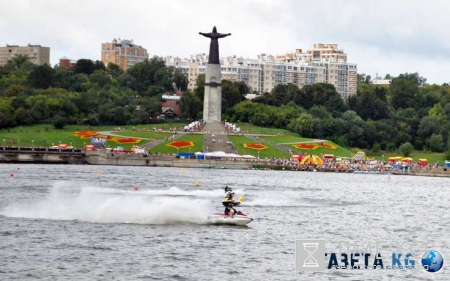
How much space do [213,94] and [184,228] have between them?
111 m

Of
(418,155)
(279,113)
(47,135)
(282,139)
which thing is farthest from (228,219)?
(279,113)

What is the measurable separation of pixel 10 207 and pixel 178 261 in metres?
19.8

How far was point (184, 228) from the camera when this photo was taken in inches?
2212

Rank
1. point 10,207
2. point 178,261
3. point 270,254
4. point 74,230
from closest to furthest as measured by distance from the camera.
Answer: point 178,261 → point 270,254 → point 74,230 → point 10,207

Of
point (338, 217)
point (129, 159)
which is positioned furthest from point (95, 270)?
point (129, 159)

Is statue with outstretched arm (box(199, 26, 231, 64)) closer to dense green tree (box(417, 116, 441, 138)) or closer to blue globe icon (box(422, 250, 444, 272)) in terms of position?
dense green tree (box(417, 116, 441, 138))

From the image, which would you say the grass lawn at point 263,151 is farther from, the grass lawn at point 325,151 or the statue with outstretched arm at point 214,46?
the statue with outstretched arm at point 214,46

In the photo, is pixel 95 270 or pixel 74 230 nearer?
pixel 95 270

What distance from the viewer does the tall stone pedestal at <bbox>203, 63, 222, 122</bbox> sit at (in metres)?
166

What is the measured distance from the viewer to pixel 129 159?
128 metres

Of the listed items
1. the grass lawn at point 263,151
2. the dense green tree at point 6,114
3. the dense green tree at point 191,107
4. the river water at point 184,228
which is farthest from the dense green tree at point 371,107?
the river water at point 184,228

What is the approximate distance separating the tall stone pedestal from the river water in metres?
71.2

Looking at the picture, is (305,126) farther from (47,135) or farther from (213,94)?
(47,135)

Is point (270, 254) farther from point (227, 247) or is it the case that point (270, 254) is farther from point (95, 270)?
point (95, 270)
